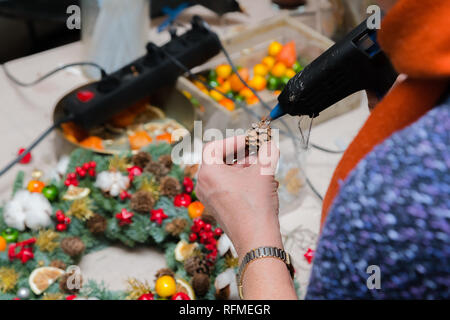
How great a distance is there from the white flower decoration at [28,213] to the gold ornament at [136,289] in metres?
0.17

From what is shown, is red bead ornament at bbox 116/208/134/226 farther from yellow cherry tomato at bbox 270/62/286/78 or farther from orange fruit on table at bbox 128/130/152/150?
yellow cherry tomato at bbox 270/62/286/78

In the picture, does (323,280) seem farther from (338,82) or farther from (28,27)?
(28,27)

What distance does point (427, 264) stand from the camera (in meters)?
0.35

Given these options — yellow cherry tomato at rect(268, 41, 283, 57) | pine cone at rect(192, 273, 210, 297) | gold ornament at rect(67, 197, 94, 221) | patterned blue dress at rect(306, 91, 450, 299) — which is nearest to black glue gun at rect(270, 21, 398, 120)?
patterned blue dress at rect(306, 91, 450, 299)

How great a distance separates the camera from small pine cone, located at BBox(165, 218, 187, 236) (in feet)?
2.60

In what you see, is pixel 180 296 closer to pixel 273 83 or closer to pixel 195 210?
pixel 195 210

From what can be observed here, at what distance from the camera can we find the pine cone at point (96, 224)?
80 cm

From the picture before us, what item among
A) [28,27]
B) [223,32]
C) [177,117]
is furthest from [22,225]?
[28,27]

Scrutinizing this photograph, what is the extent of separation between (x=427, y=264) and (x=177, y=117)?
734 mm

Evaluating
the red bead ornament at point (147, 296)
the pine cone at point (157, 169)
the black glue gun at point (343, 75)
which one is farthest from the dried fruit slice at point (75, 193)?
the black glue gun at point (343, 75)

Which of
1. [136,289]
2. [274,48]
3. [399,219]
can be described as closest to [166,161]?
[136,289]

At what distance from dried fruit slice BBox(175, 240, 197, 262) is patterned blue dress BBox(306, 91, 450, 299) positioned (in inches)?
16.3

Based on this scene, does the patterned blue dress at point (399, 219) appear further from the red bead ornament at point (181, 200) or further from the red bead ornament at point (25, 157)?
the red bead ornament at point (25, 157)

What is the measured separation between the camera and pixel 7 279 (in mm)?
725
